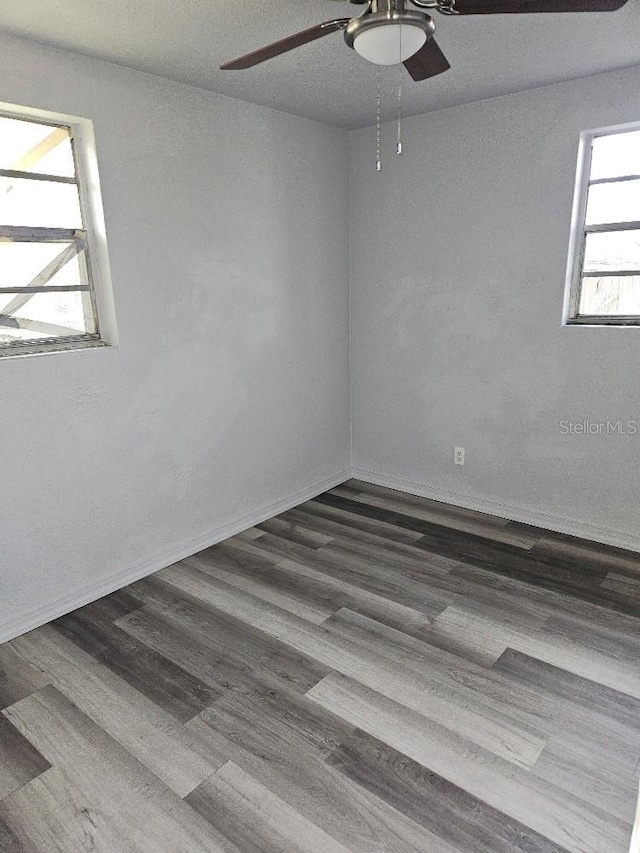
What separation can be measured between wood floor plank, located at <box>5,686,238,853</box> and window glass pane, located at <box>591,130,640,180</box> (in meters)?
3.30

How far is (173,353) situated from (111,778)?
187cm

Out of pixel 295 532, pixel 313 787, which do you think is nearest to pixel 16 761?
pixel 313 787

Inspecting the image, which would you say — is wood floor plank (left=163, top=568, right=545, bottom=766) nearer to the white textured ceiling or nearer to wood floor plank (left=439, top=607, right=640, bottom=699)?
wood floor plank (left=439, top=607, right=640, bottom=699)

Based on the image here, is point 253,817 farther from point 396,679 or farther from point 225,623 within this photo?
point 225,623

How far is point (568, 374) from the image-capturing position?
311 cm

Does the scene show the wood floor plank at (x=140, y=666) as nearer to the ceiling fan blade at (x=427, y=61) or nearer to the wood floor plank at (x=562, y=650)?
the wood floor plank at (x=562, y=650)

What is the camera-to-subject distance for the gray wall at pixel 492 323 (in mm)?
2961

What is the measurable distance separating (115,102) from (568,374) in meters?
2.63

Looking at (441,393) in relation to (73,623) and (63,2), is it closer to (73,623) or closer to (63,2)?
(73,623)

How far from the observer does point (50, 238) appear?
96.2 inches

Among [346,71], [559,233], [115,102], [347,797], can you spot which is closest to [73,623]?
[347,797]

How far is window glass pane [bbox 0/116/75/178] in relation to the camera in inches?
90.4

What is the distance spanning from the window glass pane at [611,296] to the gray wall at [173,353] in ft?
5.13

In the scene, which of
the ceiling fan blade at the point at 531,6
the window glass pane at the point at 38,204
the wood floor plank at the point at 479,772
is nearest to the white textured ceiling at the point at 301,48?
the window glass pane at the point at 38,204
